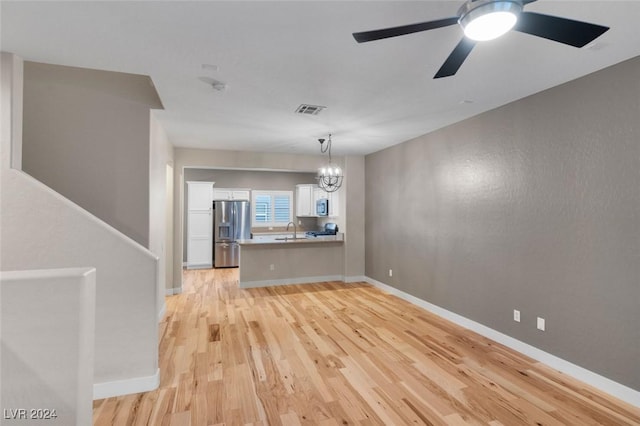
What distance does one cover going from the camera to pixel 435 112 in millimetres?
3686

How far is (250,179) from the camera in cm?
862

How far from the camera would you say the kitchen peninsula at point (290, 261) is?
5961 mm

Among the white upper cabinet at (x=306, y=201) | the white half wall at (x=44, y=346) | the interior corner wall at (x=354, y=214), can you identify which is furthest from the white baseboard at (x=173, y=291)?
the white half wall at (x=44, y=346)

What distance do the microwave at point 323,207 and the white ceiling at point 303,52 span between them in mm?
4203

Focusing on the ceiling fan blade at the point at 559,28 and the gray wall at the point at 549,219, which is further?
the gray wall at the point at 549,219

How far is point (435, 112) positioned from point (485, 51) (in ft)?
4.56

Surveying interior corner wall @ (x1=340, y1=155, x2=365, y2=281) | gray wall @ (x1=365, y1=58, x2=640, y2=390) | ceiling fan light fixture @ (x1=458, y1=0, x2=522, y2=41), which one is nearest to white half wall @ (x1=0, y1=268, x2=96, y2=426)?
ceiling fan light fixture @ (x1=458, y1=0, x2=522, y2=41)

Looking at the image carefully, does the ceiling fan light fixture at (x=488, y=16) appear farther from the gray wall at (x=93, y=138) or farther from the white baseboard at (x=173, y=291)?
the white baseboard at (x=173, y=291)

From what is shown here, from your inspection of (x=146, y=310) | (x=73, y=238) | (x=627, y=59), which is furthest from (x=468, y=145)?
(x=73, y=238)

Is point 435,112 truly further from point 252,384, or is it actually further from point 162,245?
point 162,245

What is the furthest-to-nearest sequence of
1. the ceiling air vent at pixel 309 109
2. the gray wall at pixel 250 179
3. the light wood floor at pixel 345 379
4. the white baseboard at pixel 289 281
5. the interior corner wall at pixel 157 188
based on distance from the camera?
1. the gray wall at pixel 250 179
2. the white baseboard at pixel 289 281
3. the interior corner wall at pixel 157 188
4. the ceiling air vent at pixel 309 109
5. the light wood floor at pixel 345 379

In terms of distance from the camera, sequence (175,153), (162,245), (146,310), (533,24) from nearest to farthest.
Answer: (533,24) → (146,310) → (162,245) → (175,153)

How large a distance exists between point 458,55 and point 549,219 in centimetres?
209

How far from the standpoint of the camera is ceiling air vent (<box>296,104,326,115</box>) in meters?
3.50
